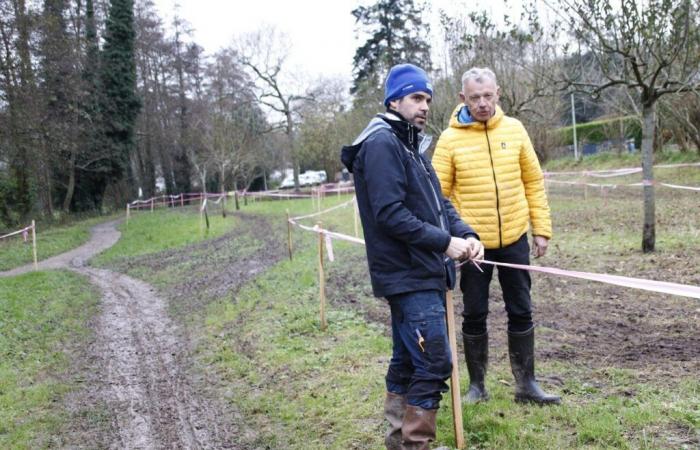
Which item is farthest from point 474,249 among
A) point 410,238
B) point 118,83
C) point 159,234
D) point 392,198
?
point 118,83

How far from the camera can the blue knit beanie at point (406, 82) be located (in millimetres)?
2936

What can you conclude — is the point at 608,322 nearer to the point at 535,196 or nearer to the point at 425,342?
the point at 535,196

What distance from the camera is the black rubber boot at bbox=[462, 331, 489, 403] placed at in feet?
12.9

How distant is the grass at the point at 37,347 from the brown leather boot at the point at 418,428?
3.02 m

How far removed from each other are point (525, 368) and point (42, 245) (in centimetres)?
2074

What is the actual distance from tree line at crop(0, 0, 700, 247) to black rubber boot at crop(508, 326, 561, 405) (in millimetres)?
6877

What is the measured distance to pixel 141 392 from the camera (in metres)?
5.39

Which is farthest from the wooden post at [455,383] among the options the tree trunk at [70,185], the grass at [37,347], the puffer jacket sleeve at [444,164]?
the tree trunk at [70,185]

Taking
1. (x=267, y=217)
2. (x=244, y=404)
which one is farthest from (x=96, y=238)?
(x=244, y=404)

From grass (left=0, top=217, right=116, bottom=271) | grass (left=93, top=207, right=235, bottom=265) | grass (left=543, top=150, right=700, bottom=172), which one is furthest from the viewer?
grass (left=543, top=150, right=700, bottom=172)

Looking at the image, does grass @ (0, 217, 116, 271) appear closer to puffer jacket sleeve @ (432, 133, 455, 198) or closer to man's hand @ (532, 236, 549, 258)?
puffer jacket sleeve @ (432, 133, 455, 198)

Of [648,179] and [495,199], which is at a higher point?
[495,199]

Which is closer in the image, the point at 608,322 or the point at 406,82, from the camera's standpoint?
the point at 406,82

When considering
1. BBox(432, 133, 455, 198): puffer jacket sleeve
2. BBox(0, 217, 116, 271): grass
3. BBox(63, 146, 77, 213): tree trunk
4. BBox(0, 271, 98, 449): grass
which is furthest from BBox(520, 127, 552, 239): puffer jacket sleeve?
BBox(63, 146, 77, 213): tree trunk
